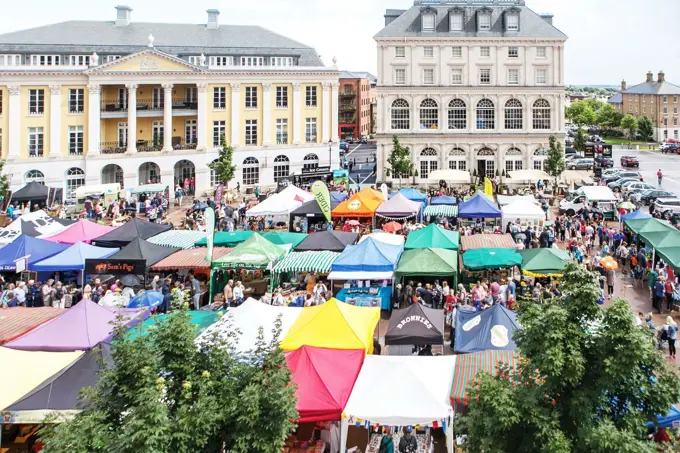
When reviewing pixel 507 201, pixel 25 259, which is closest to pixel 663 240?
pixel 507 201

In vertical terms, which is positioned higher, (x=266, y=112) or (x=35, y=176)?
(x=266, y=112)

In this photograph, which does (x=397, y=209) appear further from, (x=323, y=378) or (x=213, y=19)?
(x=213, y=19)

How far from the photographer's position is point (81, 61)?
173 feet

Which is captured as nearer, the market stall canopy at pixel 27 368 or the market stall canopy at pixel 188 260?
the market stall canopy at pixel 27 368

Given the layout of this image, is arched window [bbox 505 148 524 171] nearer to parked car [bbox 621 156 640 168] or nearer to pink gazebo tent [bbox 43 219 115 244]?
parked car [bbox 621 156 640 168]

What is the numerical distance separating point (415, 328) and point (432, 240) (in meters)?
9.55

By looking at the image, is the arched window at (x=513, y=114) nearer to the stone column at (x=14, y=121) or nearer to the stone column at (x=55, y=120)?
the stone column at (x=55, y=120)

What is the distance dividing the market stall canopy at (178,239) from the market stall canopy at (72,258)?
102 inches

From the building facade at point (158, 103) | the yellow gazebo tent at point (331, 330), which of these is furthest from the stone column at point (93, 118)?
the yellow gazebo tent at point (331, 330)

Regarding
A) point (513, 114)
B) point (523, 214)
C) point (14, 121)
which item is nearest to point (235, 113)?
point (14, 121)

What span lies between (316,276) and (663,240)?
13882 mm

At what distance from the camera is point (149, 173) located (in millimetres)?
54406

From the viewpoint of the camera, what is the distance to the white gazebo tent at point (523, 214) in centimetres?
3312

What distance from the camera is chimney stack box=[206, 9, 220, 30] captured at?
60.2m
